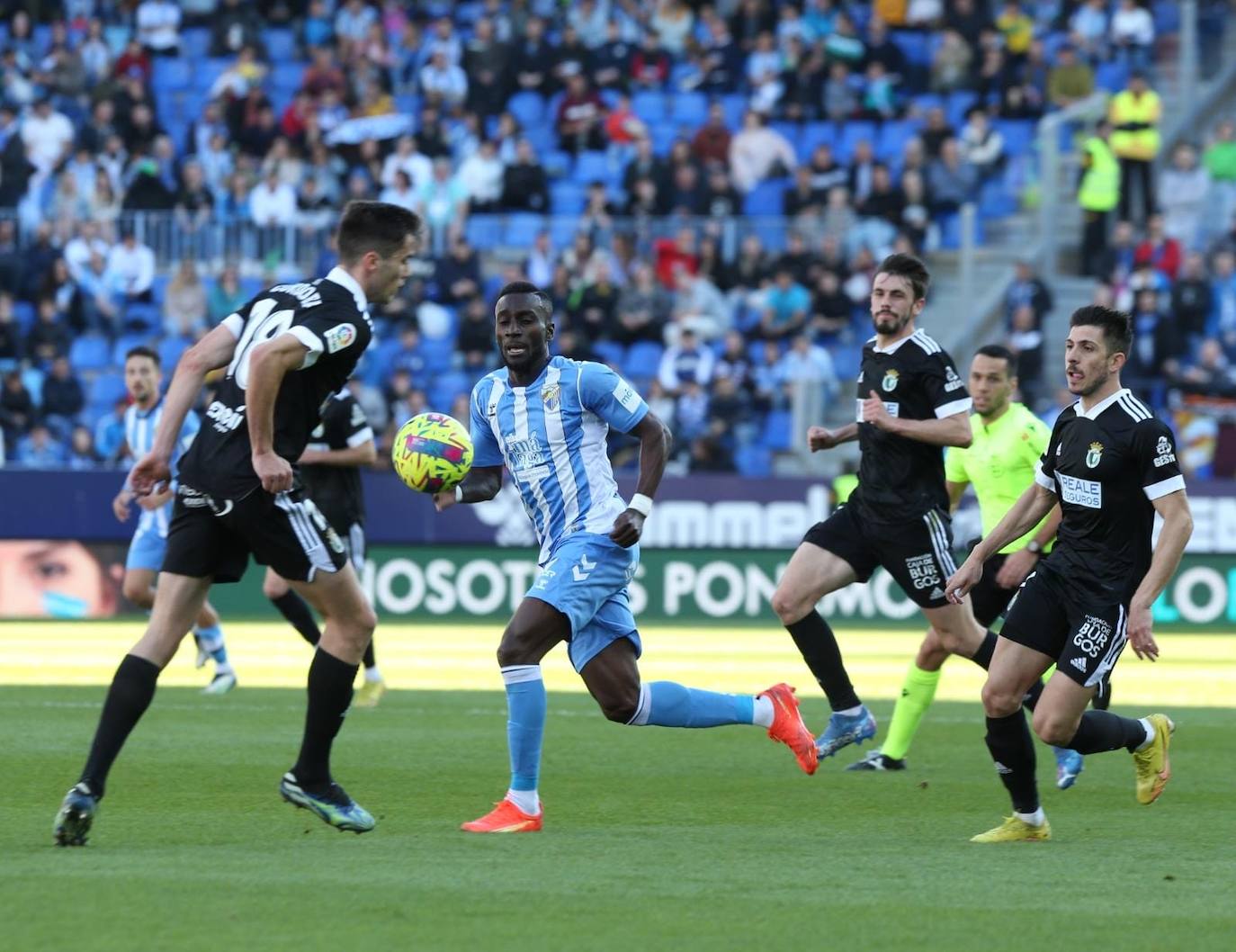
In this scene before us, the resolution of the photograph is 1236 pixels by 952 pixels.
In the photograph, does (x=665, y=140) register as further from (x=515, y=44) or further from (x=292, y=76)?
(x=292, y=76)

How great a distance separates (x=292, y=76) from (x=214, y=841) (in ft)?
73.7

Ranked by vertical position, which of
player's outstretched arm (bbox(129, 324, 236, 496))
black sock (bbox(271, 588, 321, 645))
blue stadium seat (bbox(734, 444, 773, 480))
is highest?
player's outstretched arm (bbox(129, 324, 236, 496))

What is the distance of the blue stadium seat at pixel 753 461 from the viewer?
2283cm

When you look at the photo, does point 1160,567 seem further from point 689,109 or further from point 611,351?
point 689,109

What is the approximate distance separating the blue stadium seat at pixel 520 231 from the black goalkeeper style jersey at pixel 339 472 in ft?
40.7

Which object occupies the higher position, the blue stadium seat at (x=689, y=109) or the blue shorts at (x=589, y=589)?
the blue stadium seat at (x=689, y=109)

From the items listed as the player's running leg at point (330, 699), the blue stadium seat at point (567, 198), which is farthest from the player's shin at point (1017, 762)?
the blue stadium seat at point (567, 198)

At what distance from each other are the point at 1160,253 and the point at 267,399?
60.7 feet

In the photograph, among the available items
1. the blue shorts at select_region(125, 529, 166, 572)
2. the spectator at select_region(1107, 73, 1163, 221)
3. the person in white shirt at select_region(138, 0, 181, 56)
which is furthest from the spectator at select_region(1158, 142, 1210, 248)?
the blue shorts at select_region(125, 529, 166, 572)

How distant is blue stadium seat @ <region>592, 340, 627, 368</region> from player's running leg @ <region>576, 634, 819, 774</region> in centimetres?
1504

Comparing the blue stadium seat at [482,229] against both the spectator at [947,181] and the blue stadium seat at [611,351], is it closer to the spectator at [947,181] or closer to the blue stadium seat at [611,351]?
the blue stadium seat at [611,351]

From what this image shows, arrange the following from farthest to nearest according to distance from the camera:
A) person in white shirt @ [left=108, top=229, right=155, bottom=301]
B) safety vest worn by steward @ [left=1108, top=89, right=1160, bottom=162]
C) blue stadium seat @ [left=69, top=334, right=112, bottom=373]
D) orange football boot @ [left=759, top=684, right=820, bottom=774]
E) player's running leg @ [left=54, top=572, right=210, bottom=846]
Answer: safety vest worn by steward @ [left=1108, top=89, right=1160, bottom=162], person in white shirt @ [left=108, top=229, right=155, bottom=301], blue stadium seat @ [left=69, top=334, right=112, bottom=373], orange football boot @ [left=759, top=684, right=820, bottom=774], player's running leg @ [left=54, top=572, right=210, bottom=846]

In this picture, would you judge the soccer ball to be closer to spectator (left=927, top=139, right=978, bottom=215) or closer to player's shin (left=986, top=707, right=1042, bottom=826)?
player's shin (left=986, top=707, right=1042, bottom=826)

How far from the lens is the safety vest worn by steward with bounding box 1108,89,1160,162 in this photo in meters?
25.3
